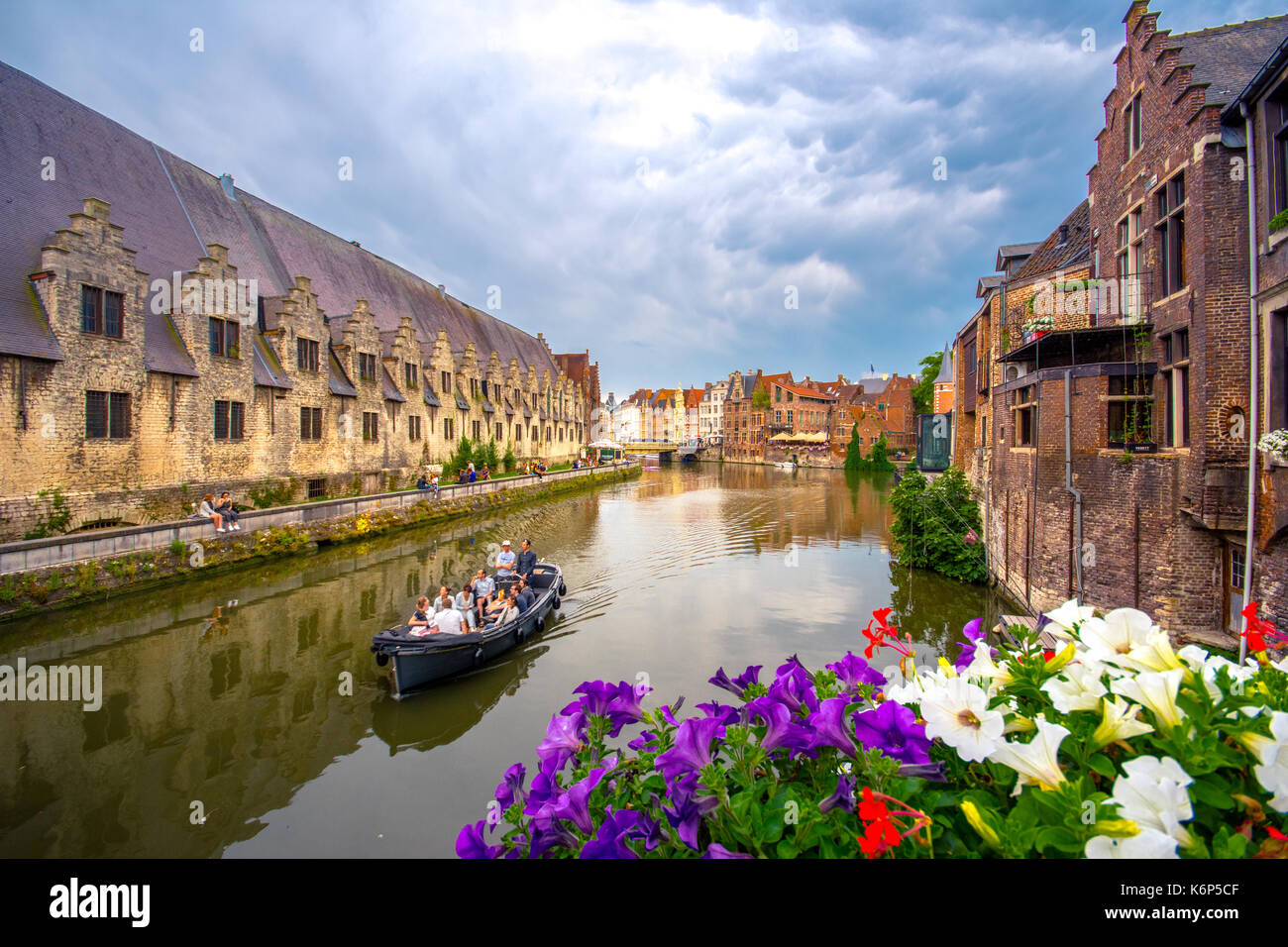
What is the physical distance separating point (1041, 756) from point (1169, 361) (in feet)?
42.7

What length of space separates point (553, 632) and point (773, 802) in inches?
527

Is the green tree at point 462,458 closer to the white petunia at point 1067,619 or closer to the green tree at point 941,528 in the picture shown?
the green tree at point 941,528

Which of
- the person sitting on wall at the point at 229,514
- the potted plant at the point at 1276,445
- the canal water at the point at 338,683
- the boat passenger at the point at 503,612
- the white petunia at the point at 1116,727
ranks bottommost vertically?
the canal water at the point at 338,683

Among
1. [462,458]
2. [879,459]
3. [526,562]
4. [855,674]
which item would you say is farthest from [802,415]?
[855,674]

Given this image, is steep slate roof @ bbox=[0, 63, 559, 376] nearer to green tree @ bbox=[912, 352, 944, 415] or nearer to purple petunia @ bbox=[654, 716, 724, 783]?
purple petunia @ bbox=[654, 716, 724, 783]

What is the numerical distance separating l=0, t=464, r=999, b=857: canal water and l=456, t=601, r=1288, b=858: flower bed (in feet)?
21.4

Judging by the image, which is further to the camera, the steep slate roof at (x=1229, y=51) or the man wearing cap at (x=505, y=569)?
the man wearing cap at (x=505, y=569)

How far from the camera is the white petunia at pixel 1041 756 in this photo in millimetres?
1410

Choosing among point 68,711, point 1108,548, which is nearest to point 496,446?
point 68,711

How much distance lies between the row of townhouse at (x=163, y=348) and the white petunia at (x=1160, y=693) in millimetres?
22046

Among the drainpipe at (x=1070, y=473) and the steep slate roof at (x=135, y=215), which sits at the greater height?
the steep slate roof at (x=135, y=215)

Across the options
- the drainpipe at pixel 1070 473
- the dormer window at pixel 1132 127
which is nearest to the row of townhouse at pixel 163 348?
the drainpipe at pixel 1070 473

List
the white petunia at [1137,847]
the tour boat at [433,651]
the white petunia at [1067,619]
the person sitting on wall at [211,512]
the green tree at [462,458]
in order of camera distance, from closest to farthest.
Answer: the white petunia at [1137,847] < the white petunia at [1067,619] < the tour boat at [433,651] < the person sitting on wall at [211,512] < the green tree at [462,458]

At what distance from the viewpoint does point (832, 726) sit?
69.6 inches
